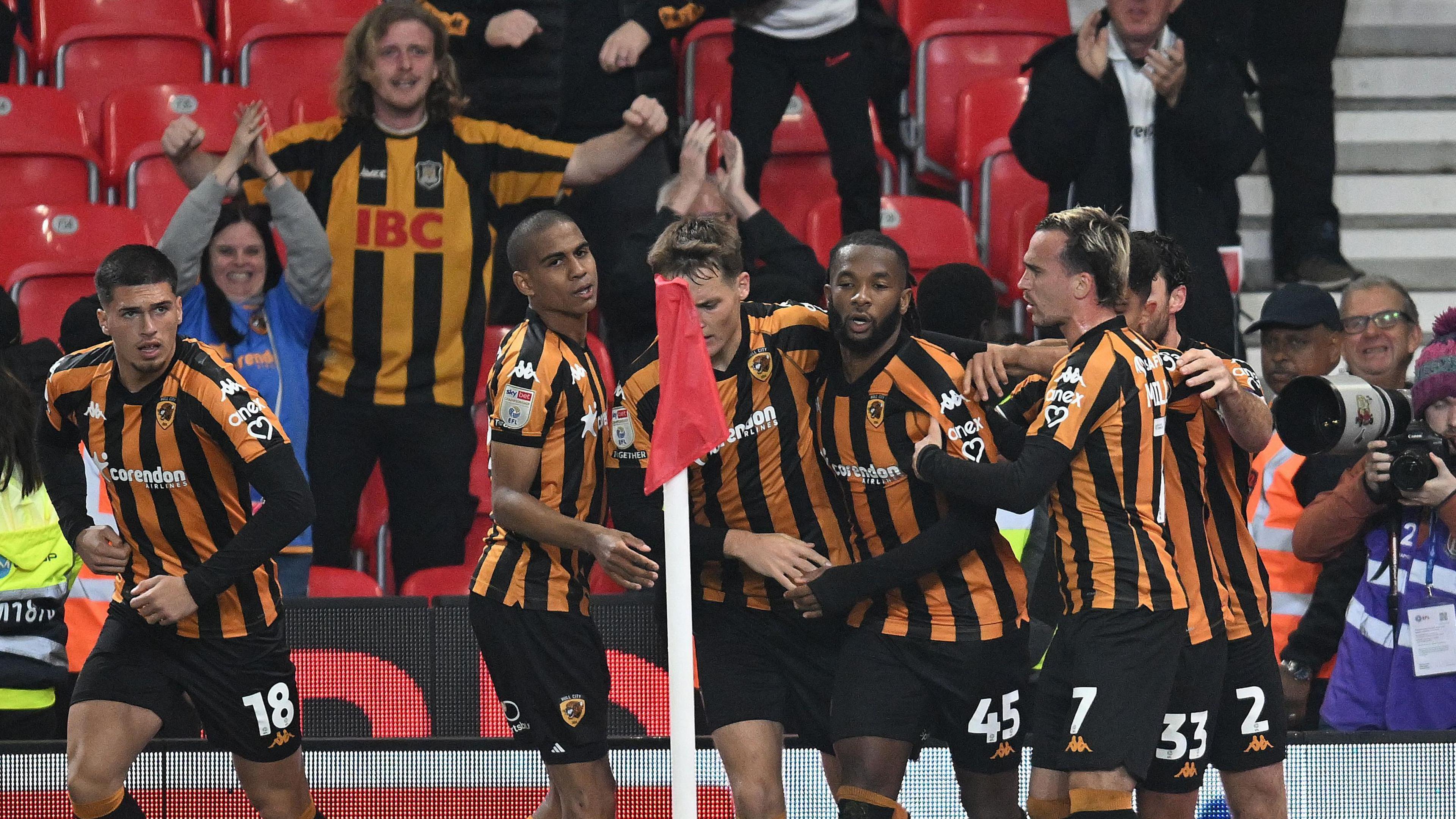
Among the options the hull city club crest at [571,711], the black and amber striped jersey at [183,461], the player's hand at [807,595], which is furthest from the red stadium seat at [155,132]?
the player's hand at [807,595]

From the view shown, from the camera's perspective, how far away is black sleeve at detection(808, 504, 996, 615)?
4777 mm

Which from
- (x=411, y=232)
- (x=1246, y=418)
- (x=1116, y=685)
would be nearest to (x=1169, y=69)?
(x=1246, y=418)

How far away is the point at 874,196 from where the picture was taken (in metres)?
7.57

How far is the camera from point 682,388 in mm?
4156

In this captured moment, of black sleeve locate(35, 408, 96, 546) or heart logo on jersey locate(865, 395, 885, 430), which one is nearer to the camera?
heart logo on jersey locate(865, 395, 885, 430)

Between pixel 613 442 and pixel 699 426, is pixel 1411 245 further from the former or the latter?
pixel 699 426

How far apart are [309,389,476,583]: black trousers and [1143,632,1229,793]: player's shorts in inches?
118

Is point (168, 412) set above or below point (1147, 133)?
below

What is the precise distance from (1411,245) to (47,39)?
22.3ft

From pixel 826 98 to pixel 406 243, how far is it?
74.0 inches

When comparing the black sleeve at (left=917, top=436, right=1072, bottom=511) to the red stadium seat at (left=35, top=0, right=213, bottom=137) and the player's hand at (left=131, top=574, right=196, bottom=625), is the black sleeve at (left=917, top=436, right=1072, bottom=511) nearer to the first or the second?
the player's hand at (left=131, top=574, right=196, bottom=625)

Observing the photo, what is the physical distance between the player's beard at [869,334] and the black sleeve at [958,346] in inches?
7.8

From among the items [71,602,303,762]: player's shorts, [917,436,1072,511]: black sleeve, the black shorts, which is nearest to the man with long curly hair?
[71,602,303,762]: player's shorts

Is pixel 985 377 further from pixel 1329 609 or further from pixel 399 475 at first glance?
pixel 399 475
